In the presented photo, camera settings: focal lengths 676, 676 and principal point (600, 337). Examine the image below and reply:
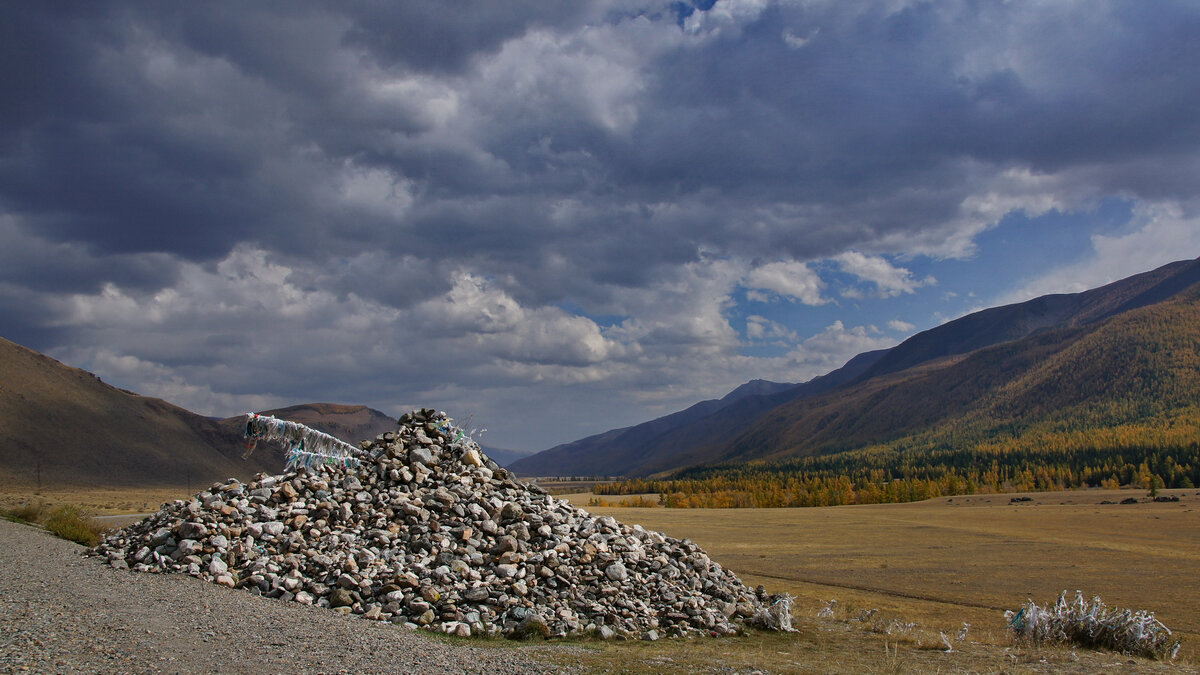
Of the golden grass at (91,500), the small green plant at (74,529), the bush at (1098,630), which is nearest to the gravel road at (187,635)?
the small green plant at (74,529)

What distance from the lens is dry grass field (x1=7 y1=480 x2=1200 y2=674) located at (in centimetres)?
1509

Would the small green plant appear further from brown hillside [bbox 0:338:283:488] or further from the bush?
Result: brown hillside [bbox 0:338:283:488]

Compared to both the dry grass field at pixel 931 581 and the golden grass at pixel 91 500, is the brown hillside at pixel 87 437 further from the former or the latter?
the dry grass field at pixel 931 581

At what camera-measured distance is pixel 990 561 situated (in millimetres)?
43875

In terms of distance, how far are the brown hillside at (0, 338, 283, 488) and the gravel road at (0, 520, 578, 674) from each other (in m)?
122

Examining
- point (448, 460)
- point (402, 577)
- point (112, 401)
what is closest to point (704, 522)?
point (448, 460)

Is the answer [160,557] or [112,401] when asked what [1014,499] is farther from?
[112,401]

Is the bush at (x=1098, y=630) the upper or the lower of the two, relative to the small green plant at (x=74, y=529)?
lower

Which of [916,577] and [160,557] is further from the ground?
[160,557]

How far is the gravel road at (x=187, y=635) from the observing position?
32.9 ft

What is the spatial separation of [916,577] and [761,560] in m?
10.0

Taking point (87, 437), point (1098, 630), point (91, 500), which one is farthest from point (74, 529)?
point (87, 437)

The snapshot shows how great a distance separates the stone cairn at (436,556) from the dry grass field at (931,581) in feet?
5.24

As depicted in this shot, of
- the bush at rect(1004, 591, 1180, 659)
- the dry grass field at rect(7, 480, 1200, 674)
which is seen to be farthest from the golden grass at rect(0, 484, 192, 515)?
the bush at rect(1004, 591, 1180, 659)
